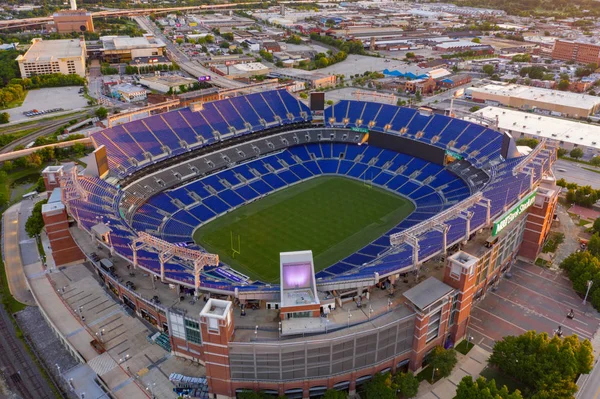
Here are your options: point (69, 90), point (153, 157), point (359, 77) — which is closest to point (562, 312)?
point (153, 157)

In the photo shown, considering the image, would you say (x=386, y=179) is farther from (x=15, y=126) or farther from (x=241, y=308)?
(x=15, y=126)

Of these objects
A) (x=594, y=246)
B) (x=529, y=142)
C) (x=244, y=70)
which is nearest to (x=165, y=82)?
(x=244, y=70)

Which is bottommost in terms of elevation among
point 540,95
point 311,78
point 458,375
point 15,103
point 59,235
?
point 458,375

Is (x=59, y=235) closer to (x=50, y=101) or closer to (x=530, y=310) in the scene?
(x=530, y=310)

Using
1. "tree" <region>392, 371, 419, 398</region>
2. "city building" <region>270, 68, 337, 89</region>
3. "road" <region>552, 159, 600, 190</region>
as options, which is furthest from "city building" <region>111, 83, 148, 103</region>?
"tree" <region>392, 371, 419, 398</region>

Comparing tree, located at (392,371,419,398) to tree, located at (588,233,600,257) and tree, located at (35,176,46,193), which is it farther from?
tree, located at (35,176,46,193)

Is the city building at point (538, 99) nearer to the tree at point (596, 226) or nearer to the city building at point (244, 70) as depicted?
the tree at point (596, 226)
